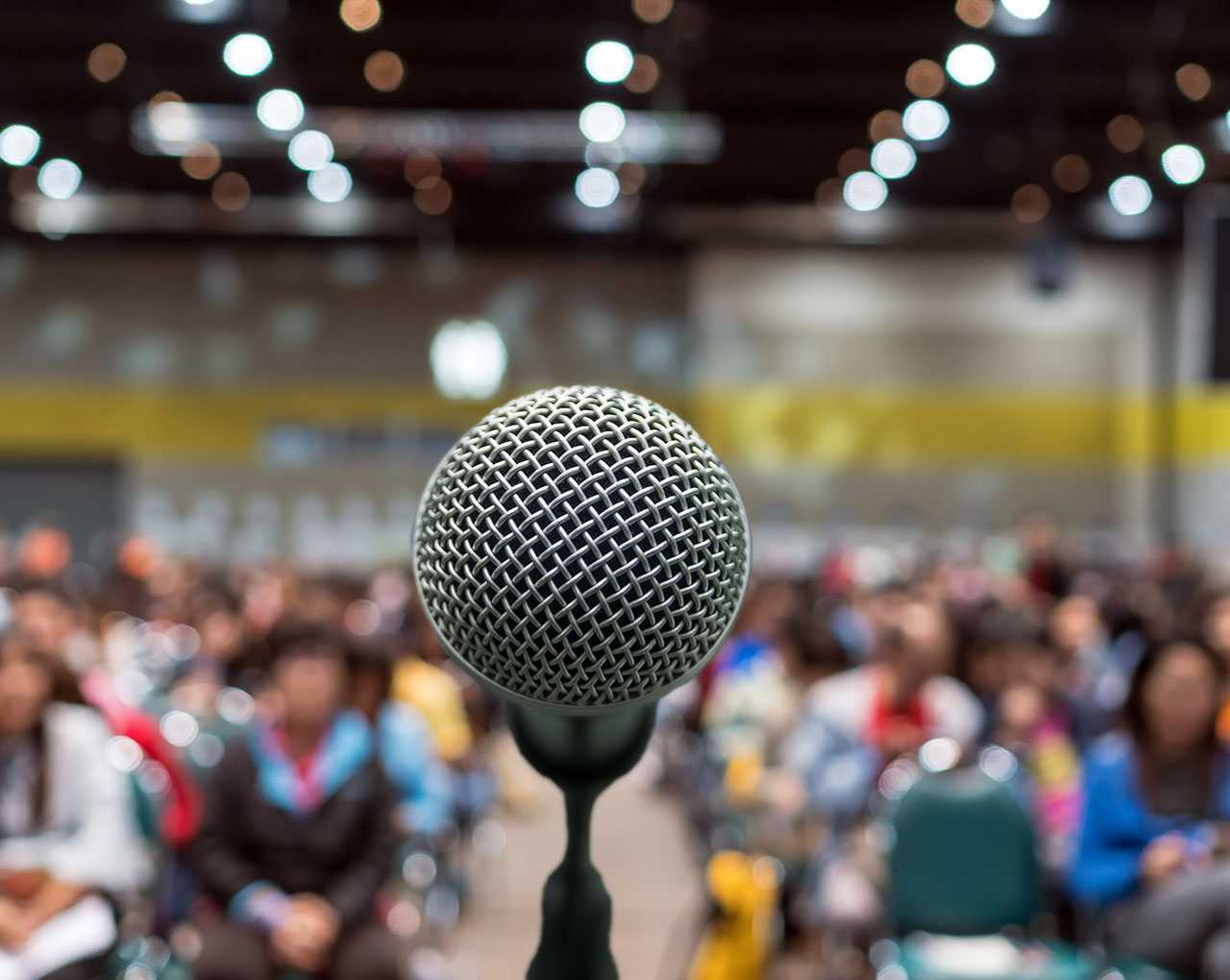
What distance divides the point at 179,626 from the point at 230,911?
15.6 feet

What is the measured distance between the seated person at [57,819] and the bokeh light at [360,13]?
7.26 meters

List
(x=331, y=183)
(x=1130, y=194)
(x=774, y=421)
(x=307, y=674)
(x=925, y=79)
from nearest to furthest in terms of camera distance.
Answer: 1. (x=307, y=674)
2. (x=925, y=79)
3. (x=1130, y=194)
4. (x=331, y=183)
5. (x=774, y=421)

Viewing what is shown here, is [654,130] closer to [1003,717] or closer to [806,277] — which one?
[806,277]

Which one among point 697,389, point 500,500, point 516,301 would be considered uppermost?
point 500,500

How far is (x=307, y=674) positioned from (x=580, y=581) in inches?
147

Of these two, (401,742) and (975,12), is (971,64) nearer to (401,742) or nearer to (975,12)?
(975,12)

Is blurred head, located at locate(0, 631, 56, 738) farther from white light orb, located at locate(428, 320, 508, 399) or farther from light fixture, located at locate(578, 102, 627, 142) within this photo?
white light orb, located at locate(428, 320, 508, 399)

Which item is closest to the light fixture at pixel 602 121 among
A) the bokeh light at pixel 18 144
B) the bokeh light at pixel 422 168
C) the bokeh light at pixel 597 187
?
the bokeh light at pixel 422 168

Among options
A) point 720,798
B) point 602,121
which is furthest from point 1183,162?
point 720,798

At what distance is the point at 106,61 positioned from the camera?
38.7ft

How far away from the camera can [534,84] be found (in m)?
12.4

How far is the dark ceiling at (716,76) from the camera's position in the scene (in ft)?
34.1

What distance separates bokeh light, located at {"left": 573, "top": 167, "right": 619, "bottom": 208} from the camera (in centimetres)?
1517

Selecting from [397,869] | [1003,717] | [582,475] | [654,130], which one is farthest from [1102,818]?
[654,130]
